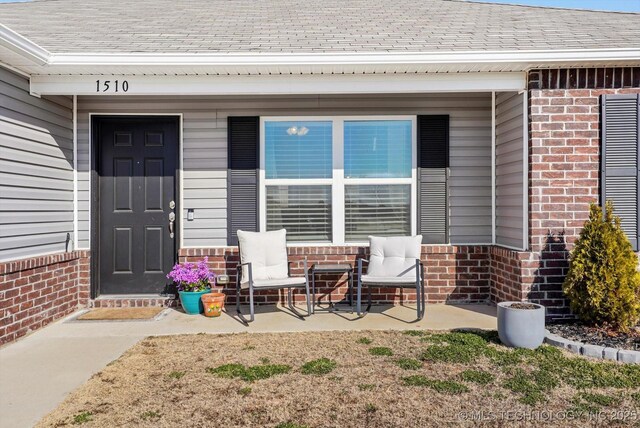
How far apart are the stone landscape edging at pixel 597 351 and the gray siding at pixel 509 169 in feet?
4.00

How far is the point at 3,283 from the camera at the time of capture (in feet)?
12.6

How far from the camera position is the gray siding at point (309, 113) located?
5.27 m

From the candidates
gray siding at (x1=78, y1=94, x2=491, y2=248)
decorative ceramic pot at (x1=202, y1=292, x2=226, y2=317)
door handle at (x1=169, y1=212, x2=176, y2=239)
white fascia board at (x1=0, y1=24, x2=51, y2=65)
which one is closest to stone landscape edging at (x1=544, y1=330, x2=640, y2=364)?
gray siding at (x1=78, y1=94, x2=491, y2=248)

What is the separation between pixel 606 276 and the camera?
381 centimetres

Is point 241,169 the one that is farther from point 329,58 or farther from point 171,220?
point 329,58

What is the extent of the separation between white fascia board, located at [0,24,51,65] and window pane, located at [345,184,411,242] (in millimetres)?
3309

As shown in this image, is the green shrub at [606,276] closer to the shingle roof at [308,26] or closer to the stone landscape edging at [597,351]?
the stone landscape edging at [597,351]

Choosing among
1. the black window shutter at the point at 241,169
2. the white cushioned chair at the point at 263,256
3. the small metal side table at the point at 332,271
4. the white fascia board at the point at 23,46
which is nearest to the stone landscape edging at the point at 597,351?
the small metal side table at the point at 332,271

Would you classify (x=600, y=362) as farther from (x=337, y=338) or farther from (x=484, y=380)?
(x=337, y=338)

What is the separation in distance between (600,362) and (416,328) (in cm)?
149

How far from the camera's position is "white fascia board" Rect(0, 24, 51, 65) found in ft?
11.7

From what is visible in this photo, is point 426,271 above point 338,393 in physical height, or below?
above

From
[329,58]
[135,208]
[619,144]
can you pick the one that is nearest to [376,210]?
[329,58]

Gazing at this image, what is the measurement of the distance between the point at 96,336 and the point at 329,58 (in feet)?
11.0
